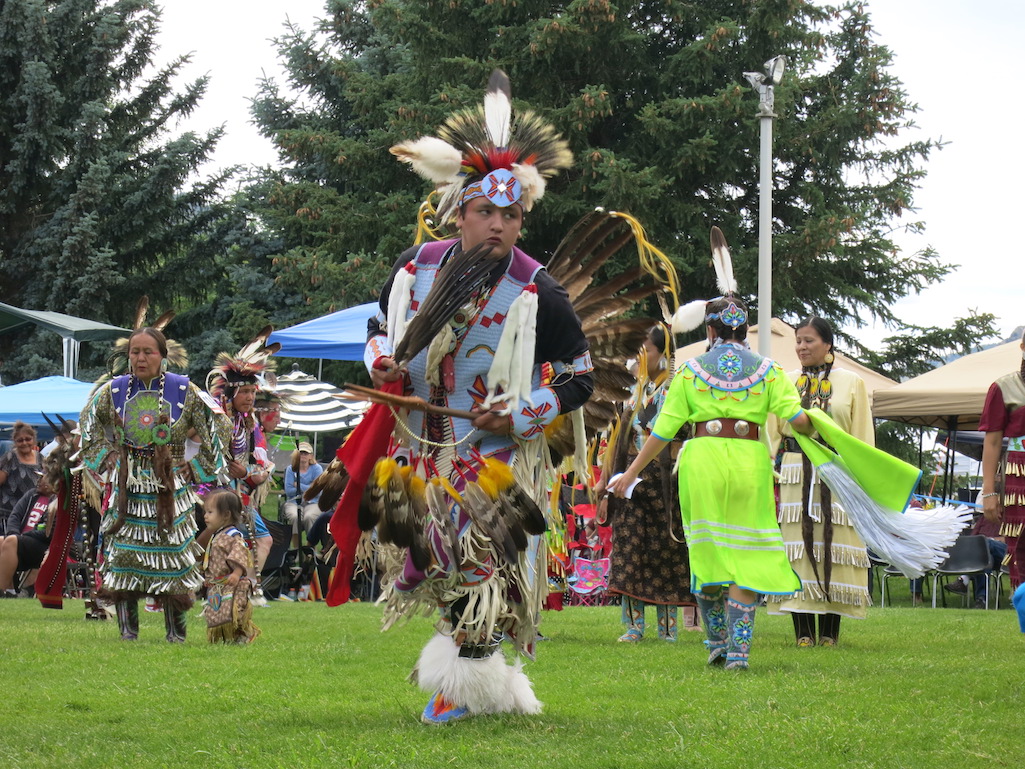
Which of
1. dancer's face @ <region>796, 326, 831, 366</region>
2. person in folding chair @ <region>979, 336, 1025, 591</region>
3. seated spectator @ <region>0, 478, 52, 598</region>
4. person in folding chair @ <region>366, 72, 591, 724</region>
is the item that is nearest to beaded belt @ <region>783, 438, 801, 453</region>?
dancer's face @ <region>796, 326, 831, 366</region>

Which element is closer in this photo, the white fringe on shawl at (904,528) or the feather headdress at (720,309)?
the white fringe on shawl at (904,528)

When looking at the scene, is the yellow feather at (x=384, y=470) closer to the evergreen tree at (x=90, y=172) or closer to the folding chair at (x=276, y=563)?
the folding chair at (x=276, y=563)

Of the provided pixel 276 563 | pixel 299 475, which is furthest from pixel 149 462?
pixel 299 475

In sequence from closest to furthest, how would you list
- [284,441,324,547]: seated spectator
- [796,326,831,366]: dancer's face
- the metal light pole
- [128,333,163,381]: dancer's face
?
[796,326,831,366]: dancer's face, [128,333,163,381]: dancer's face, the metal light pole, [284,441,324,547]: seated spectator

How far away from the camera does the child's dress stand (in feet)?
24.0

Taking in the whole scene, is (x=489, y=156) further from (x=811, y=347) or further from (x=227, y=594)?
(x=227, y=594)

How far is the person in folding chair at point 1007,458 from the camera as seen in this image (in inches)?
261

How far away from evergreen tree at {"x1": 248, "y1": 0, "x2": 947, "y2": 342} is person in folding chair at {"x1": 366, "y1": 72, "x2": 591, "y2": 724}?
603 inches

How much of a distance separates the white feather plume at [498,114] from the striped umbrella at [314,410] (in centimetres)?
938

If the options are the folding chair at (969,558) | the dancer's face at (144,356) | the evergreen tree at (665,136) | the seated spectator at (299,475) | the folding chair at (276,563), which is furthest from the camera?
the evergreen tree at (665,136)

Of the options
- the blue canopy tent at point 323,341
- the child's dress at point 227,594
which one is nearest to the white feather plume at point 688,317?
the child's dress at point 227,594

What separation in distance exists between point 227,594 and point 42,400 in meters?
8.44

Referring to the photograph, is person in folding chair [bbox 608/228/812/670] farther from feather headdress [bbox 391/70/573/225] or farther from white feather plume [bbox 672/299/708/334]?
feather headdress [bbox 391/70/573/225]

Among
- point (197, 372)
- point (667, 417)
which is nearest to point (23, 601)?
point (667, 417)
